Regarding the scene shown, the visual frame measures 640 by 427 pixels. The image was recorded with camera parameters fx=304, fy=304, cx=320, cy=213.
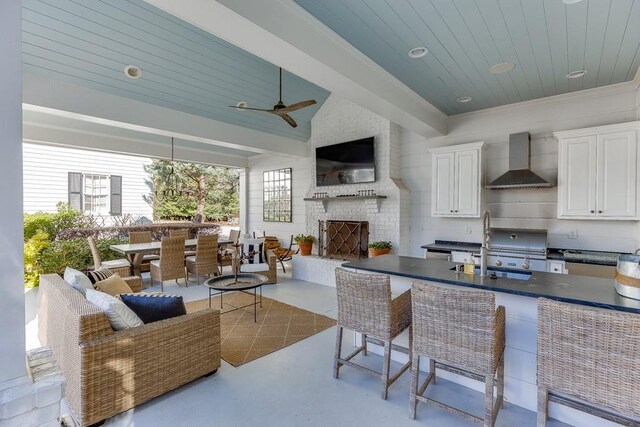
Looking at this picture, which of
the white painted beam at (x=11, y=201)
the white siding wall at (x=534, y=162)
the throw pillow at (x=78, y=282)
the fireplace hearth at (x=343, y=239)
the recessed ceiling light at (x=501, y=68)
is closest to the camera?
the white painted beam at (x=11, y=201)

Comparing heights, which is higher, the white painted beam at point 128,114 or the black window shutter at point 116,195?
the white painted beam at point 128,114

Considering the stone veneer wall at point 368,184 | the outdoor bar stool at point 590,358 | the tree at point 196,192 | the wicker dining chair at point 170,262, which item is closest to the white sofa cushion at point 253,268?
the wicker dining chair at point 170,262

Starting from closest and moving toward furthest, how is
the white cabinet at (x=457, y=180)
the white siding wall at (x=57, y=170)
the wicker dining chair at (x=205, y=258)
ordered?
the white cabinet at (x=457, y=180) < the wicker dining chair at (x=205, y=258) < the white siding wall at (x=57, y=170)

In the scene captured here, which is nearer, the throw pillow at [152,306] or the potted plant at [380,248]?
the throw pillow at [152,306]

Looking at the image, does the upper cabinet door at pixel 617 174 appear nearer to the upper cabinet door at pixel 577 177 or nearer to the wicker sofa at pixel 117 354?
the upper cabinet door at pixel 577 177

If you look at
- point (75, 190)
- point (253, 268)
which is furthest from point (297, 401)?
point (75, 190)

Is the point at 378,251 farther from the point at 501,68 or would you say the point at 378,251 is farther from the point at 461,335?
the point at 461,335

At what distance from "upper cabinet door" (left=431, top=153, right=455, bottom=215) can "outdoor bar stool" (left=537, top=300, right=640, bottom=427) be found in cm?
339

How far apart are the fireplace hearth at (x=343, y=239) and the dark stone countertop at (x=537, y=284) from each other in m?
3.03

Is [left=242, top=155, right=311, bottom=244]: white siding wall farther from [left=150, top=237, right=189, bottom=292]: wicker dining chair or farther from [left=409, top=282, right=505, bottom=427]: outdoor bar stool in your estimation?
[left=409, top=282, right=505, bottom=427]: outdoor bar stool

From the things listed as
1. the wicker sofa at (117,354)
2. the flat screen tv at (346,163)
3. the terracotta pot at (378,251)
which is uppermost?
the flat screen tv at (346,163)

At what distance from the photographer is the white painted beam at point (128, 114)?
383 cm

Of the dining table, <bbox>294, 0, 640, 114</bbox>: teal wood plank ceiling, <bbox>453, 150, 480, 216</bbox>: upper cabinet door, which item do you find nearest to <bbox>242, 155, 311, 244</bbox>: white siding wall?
the dining table

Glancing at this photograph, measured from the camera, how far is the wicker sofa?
6.72ft
